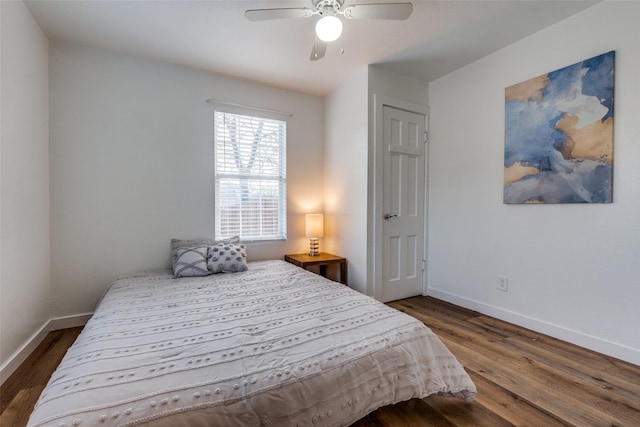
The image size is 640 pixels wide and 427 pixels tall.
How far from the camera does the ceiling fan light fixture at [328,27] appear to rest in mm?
1681

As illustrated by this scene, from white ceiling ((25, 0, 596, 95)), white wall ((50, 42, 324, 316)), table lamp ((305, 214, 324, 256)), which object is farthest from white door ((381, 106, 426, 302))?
white wall ((50, 42, 324, 316))

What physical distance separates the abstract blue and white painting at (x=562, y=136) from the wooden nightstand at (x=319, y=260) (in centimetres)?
177

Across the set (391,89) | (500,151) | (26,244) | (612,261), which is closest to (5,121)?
(26,244)

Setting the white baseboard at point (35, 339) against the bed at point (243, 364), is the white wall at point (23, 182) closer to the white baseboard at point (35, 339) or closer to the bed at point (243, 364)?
the white baseboard at point (35, 339)

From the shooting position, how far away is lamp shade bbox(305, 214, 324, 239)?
330 centimetres

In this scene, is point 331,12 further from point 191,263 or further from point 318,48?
point 191,263

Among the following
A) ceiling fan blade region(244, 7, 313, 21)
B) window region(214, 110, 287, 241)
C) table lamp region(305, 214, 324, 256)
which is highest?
ceiling fan blade region(244, 7, 313, 21)

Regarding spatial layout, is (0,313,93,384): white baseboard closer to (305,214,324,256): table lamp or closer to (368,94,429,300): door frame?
(305,214,324,256): table lamp

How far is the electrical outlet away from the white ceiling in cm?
218

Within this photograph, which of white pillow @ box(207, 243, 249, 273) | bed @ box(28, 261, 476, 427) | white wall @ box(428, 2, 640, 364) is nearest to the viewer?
bed @ box(28, 261, 476, 427)

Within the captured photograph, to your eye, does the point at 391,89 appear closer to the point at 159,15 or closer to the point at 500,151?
the point at 500,151

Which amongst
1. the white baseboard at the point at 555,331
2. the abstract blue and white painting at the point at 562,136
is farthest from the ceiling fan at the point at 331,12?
the white baseboard at the point at 555,331

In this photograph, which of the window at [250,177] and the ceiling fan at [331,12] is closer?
the ceiling fan at [331,12]

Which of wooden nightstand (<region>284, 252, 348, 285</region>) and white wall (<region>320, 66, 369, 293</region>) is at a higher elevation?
white wall (<region>320, 66, 369, 293</region>)
